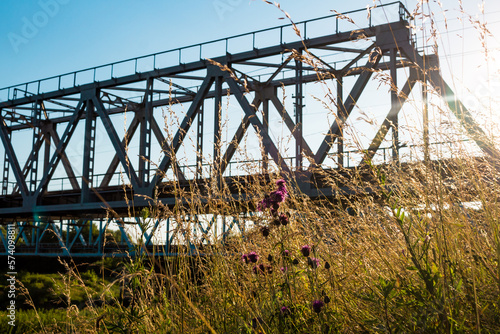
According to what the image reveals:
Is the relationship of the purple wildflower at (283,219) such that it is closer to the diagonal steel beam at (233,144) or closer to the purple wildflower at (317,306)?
the purple wildflower at (317,306)

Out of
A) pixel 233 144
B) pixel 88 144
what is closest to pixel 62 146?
pixel 88 144

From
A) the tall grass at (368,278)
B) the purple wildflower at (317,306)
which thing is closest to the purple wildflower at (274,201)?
the tall grass at (368,278)

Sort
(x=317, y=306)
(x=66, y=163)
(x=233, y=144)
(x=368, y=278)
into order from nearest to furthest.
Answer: (x=317, y=306) → (x=368, y=278) → (x=233, y=144) → (x=66, y=163)

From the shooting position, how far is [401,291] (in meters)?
1.76

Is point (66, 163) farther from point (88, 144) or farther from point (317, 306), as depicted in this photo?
point (317, 306)

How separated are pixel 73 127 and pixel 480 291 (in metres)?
19.3

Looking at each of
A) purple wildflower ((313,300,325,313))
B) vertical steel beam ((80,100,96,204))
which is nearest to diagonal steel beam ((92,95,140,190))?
vertical steel beam ((80,100,96,204))

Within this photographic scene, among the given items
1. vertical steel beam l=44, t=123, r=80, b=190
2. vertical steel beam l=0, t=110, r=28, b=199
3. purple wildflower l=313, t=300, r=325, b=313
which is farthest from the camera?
vertical steel beam l=44, t=123, r=80, b=190

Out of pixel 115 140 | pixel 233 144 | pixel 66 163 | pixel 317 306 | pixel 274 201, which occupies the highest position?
pixel 115 140

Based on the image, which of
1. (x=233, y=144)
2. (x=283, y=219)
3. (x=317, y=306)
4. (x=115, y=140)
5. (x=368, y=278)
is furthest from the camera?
(x=115, y=140)

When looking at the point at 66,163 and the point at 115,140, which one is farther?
the point at 66,163

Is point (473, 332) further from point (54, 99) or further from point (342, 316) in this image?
point (54, 99)

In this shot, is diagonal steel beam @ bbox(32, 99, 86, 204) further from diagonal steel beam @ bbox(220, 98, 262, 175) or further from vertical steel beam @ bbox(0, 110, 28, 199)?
diagonal steel beam @ bbox(220, 98, 262, 175)

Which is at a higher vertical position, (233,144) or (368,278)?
(233,144)
